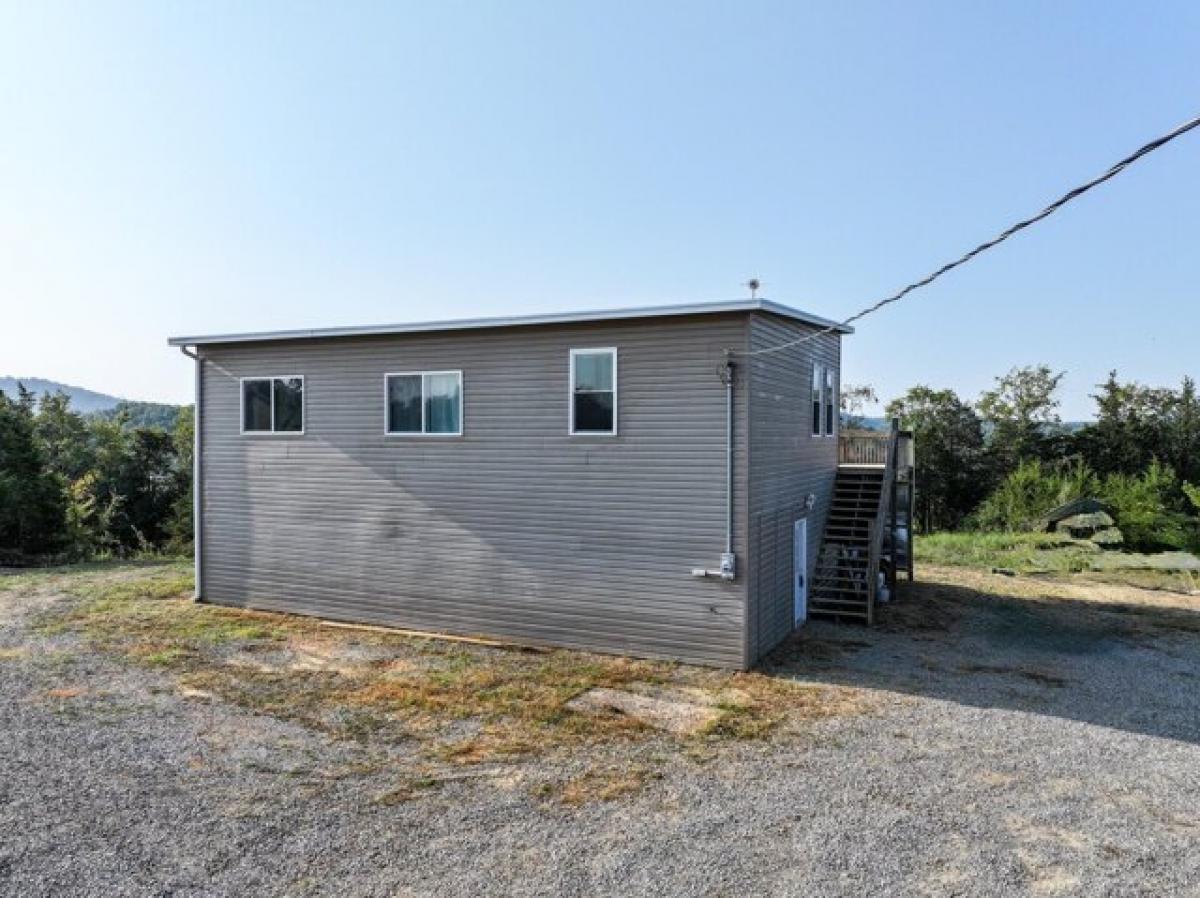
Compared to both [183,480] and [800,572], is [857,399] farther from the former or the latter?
[183,480]

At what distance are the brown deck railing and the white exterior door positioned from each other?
165 inches

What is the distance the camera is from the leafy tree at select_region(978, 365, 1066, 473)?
2878cm

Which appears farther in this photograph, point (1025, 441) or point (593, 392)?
point (1025, 441)

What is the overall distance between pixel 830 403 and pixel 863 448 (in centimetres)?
307

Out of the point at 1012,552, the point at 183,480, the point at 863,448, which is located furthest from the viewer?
the point at 183,480

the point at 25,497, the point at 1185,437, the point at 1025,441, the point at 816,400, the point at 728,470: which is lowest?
the point at 25,497

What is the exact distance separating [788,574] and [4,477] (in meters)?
18.5

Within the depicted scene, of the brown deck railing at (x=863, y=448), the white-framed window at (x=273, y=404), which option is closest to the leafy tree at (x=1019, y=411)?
the brown deck railing at (x=863, y=448)

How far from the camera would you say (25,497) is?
17906 mm

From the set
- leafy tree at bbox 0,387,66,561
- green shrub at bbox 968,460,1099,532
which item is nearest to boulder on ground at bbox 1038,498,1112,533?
green shrub at bbox 968,460,1099,532

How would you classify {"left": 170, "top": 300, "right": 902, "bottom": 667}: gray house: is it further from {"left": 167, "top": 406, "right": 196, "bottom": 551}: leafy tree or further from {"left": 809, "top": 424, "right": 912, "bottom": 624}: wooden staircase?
{"left": 167, "top": 406, "right": 196, "bottom": 551}: leafy tree

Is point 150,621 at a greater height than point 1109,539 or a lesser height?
lesser

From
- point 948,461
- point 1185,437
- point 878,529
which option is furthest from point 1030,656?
point 1185,437

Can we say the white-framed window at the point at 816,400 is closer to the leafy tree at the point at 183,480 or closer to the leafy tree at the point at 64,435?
the leafy tree at the point at 183,480
